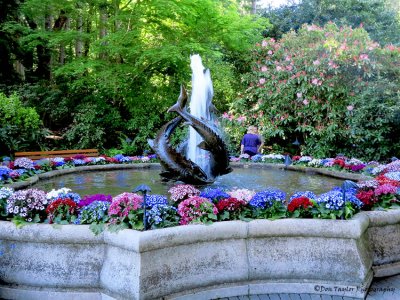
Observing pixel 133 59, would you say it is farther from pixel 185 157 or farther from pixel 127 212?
pixel 127 212

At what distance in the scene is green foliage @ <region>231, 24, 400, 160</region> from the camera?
38.7 feet

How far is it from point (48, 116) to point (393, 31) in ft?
56.1

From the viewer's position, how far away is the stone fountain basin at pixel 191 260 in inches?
139

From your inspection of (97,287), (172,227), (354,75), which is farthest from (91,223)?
(354,75)

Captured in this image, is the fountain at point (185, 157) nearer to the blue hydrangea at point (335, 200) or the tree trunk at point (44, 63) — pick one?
the blue hydrangea at point (335, 200)

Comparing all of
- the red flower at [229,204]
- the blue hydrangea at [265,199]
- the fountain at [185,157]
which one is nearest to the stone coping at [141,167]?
the fountain at [185,157]

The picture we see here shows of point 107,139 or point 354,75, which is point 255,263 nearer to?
point 354,75

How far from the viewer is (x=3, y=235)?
3811mm

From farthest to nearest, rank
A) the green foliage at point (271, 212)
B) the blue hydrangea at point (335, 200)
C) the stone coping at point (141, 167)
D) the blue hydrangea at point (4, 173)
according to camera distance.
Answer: the stone coping at point (141, 167) → the blue hydrangea at point (4, 173) → the green foliage at point (271, 212) → the blue hydrangea at point (335, 200)

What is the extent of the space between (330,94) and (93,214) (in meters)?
10.2

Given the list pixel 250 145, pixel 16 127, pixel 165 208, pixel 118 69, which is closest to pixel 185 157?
pixel 165 208

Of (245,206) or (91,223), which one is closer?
(91,223)

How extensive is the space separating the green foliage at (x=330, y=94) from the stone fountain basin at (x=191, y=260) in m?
8.50

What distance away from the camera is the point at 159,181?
6.96 metres
